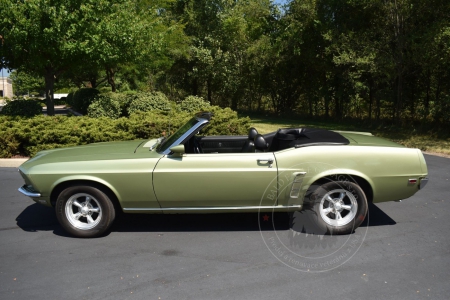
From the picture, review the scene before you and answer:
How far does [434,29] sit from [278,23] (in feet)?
34.6

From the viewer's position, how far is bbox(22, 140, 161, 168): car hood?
17.9 feet

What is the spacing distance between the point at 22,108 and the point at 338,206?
11.3 metres

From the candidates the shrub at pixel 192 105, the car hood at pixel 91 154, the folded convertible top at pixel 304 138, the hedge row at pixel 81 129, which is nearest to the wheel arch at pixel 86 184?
the car hood at pixel 91 154

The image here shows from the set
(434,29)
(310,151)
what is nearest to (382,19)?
(434,29)

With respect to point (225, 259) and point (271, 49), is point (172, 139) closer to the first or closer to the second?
point (225, 259)

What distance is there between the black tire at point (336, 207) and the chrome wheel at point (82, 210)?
97.9 inches

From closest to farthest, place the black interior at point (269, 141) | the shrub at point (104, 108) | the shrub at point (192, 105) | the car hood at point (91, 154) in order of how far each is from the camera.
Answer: the car hood at point (91, 154) → the black interior at point (269, 141) → the shrub at point (192, 105) → the shrub at point (104, 108)

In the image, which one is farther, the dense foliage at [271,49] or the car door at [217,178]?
the dense foliage at [271,49]

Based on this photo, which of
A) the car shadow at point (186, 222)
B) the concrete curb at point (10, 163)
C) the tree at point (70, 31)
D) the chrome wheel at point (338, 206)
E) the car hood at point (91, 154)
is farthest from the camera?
the tree at point (70, 31)

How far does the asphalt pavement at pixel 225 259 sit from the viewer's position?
4.12 m

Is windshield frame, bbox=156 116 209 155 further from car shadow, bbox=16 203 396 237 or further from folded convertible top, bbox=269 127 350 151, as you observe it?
folded convertible top, bbox=269 127 350 151

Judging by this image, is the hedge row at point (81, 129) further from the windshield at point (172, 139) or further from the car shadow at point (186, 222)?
the windshield at point (172, 139)

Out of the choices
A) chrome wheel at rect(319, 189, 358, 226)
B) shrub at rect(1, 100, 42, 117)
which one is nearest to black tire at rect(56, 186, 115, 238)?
chrome wheel at rect(319, 189, 358, 226)

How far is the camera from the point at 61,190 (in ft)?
17.8
